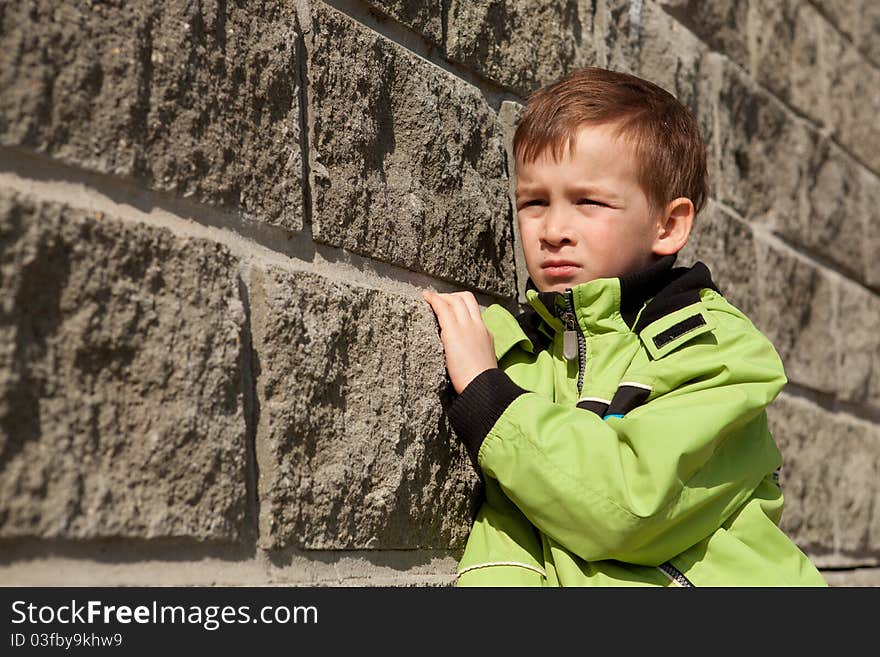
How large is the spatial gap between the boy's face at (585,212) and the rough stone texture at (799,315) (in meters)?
1.10

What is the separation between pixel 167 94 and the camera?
1.37 metres

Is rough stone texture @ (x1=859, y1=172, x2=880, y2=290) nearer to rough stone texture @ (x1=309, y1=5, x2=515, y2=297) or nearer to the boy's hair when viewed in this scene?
the boy's hair

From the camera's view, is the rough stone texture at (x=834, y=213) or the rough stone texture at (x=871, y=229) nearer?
the rough stone texture at (x=834, y=213)

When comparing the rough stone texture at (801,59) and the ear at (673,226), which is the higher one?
the rough stone texture at (801,59)

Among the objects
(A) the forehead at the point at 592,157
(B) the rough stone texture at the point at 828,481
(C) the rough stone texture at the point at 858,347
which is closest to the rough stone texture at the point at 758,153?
(C) the rough stone texture at the point at 858,347

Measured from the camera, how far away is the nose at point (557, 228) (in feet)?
6.23

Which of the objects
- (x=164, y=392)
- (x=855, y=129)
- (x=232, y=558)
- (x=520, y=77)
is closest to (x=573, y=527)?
(x=232, y=558)

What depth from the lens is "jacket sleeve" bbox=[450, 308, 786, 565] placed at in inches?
63.3

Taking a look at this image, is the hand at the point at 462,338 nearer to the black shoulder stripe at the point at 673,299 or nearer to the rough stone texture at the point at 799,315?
the black shoulder stripe at the point at 673,299

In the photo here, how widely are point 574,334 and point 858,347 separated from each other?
6.35 feet

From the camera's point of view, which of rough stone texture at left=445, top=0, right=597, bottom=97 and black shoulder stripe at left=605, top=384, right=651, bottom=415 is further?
rough stone texture at left=445, top=0, right=597, bottom=97

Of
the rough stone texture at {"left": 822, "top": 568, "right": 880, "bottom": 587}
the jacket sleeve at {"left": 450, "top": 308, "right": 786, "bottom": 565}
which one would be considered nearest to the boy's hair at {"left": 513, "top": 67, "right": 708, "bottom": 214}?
the jacket sleeve at {"left": 450, "top": 308, "right": 786, "bottom": 565}

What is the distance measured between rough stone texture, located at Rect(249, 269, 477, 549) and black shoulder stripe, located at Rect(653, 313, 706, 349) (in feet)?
1.12
